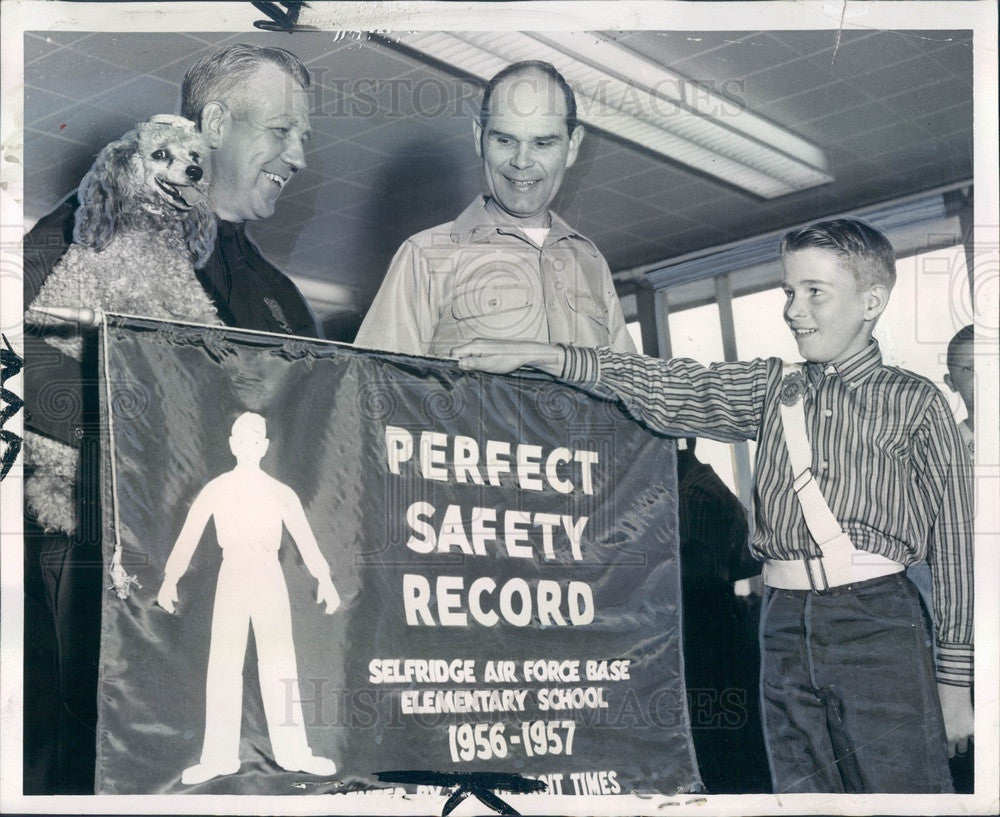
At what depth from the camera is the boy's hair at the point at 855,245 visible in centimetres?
441

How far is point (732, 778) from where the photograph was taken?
13.9 feet

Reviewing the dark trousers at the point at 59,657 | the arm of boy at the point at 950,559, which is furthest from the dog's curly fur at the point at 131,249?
the arm of boy at the point at 950,559

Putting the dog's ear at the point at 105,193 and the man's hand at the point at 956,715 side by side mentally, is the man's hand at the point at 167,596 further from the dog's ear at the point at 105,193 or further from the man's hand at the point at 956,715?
the man's hand at the point at 956,715

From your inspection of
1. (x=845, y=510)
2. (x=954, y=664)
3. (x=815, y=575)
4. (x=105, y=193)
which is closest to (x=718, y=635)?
(x=815, y=575)

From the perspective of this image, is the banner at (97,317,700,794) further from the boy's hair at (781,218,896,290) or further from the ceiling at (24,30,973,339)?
the boy's hair at (781,218,896,290)

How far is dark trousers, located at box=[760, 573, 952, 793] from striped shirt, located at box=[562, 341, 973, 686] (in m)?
0.13

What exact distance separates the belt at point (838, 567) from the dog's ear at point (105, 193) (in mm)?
2733

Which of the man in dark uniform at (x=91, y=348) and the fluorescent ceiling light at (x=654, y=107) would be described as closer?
the man in dark uniform at (x=91, y=348)

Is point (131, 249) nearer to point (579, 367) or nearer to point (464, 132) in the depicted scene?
point (464, 132)

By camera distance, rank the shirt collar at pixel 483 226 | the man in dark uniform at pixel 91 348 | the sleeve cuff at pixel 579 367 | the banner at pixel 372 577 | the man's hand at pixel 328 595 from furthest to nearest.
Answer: the shirt collar at pixel 483 226, the sleeve cuff at pixel 579 367, the man in dark uniform at pixel 91 348, the man's hand at pixel 328 595, the banner at pixel 372 577

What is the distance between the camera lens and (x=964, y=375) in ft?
14.4

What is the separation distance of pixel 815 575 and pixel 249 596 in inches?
77.0

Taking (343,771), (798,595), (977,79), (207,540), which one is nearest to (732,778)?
(798,595)

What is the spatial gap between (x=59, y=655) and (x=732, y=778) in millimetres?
2400
